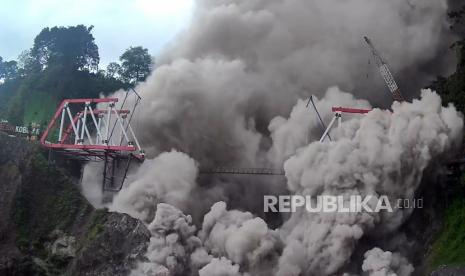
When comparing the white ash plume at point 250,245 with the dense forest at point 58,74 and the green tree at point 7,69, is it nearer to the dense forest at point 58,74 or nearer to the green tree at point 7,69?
the dense forest at point 58,74

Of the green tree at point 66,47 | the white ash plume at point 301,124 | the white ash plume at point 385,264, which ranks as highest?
the green tree at point 66,47

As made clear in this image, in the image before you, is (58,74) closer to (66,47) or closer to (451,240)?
(66,47)

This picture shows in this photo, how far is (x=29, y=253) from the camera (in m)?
46.1

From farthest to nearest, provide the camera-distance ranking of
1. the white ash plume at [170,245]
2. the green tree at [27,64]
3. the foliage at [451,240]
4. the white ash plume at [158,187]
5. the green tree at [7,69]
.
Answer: the green tree at [7,69]
the green tree at [27,64]
the white ash plume at [158,187]
the white ash plume at [170,245]
the foliage at [451,240]

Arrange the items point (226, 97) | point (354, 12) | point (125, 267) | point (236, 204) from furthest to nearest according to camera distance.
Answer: point (354, 12), point (226, 97), point (236, 204), point (125, 267)

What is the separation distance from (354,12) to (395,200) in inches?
929

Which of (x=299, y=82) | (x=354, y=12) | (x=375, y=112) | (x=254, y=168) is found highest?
(x=354, y=12)

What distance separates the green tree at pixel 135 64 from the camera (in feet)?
267

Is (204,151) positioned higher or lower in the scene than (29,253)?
higher

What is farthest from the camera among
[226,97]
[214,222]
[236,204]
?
[226,97]

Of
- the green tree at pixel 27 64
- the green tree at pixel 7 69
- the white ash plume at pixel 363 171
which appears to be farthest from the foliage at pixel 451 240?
the green tree at pixel 7 69

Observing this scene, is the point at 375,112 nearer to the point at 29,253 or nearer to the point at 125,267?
the point at 125,267

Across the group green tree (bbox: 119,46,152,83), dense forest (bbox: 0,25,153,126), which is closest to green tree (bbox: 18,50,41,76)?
dense forest (bbox: 0,25,153,126)

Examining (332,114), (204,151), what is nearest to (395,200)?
(332,114)
